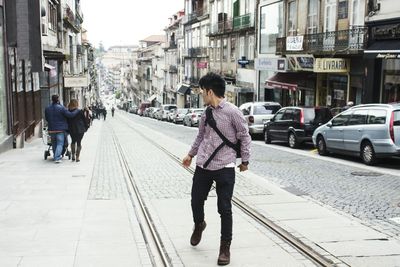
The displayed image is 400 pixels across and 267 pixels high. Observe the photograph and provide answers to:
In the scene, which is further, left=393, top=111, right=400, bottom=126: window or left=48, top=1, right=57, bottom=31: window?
left=48, top=1, right=57, bottom=31: window

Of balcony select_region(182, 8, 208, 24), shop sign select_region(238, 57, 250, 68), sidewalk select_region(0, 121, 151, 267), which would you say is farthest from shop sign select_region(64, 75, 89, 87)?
sidewalk select_region(0, 121, 151, 267)

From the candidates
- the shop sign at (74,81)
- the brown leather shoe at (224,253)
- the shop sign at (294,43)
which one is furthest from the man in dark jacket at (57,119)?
the shop sign at (74,81)

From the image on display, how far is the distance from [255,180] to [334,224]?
13.2 feet

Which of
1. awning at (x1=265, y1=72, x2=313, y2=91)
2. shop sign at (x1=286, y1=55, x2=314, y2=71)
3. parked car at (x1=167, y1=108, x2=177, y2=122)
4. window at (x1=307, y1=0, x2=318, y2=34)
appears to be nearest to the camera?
shop sign at (x1=286, y1=55, x2=314, y2=71)

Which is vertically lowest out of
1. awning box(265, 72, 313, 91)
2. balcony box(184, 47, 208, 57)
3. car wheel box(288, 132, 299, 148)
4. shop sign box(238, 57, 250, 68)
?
car wheel box(288, 132, 299, 148)

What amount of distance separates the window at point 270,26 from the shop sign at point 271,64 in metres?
1.25

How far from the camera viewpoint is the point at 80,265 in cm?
552

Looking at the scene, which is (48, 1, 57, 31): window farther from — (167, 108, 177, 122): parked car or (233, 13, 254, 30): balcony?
(167, 108, 177, 122): parked car

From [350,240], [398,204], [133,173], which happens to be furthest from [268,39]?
[350,240]

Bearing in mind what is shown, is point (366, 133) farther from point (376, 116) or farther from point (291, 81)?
point (291, 81)

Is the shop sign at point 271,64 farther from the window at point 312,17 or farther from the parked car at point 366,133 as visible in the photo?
the parked car at point 366,133

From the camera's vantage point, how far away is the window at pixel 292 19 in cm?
3222

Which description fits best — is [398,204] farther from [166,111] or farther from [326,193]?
[166,111]

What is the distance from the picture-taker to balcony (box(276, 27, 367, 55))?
23.8m
